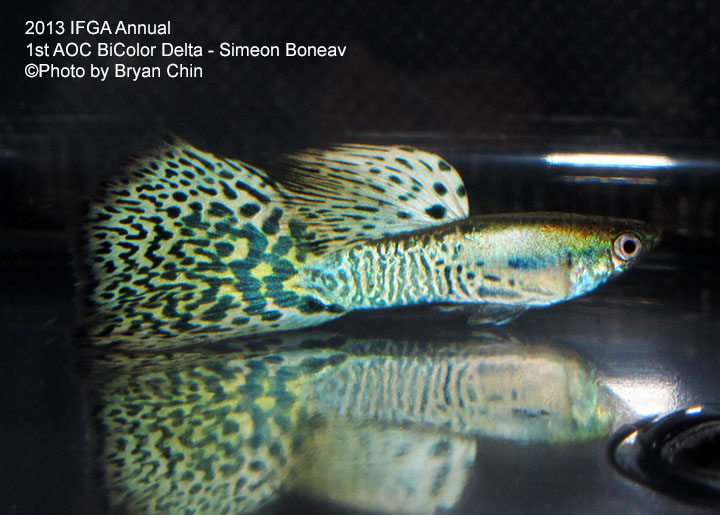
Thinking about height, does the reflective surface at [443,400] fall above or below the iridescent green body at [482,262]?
below

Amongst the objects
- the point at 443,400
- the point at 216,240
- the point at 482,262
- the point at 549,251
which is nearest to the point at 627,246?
the point at 549,251

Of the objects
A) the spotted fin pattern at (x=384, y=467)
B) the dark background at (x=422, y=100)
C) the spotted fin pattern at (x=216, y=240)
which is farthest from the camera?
the dark background at (x=422, y=100)

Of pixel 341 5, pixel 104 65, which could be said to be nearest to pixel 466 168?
pixel 341 5

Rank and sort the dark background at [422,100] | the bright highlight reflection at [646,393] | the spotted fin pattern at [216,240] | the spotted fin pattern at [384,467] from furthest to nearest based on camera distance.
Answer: the dark background at [422,100]
the spotted fin pattern at [216,240]
the bright highlight reflection at [646,393]
the spotted fin pattern at [384,467]

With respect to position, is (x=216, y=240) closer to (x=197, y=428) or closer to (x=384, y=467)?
(x=197, y=428)

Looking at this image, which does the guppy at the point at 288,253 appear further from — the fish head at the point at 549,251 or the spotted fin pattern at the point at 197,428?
the spotted fin pattern at the point at 197,428

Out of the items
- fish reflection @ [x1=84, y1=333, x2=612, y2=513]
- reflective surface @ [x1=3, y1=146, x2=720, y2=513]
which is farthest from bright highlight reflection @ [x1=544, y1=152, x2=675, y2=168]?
fish reflection @ [x1=84, y1=333, x2=612, y2=513]

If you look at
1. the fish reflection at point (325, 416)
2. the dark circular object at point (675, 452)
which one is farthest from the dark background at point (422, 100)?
the dark circular object at point (675, 452)

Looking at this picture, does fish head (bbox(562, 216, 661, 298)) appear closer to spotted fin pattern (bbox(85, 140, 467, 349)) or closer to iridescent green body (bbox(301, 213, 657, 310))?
iridescent green body (bbox(301, 213, 657, 310))
